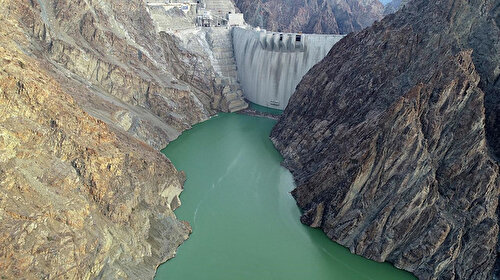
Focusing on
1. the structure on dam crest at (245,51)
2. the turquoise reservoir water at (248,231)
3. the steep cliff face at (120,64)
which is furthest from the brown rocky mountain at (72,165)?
the structure on dam crest at (245,51)

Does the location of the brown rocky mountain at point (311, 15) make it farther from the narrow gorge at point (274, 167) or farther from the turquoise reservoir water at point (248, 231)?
the turquoise reservoir water at point (248, 231)

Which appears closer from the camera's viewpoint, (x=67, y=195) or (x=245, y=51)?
(x=67, y=195)

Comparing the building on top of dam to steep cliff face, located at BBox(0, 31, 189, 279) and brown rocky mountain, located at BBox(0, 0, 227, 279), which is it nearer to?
brown rocky mountain, located at BBox(0, 0, 227, 279)

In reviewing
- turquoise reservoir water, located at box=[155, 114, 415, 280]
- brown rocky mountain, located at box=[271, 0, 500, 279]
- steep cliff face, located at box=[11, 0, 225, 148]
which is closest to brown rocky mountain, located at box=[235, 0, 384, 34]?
steep cliff face, located at box=[11, 0, 225, 148]

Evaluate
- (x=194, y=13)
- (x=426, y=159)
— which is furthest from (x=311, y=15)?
(x=426, y=159)

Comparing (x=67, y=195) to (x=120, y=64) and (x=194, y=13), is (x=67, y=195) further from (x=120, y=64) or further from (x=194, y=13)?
(x=194, y=13)

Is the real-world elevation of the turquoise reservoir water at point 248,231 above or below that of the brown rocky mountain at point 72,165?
below
